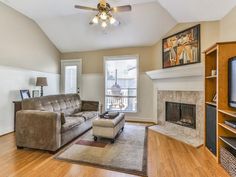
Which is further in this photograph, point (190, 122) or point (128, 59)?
point (128, 59)

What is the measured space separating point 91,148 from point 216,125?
2279 mm

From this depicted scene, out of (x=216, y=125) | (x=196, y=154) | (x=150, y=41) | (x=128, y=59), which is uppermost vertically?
(x=150, y=41)

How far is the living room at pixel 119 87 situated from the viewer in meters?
2.49

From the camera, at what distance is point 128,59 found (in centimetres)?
561

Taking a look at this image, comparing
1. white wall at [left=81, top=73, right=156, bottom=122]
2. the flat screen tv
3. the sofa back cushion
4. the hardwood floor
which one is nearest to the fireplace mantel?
white wall at [left=81, top=73, right=156, bottom=122]

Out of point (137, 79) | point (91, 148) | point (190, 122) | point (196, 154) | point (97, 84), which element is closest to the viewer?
point (196, 154)

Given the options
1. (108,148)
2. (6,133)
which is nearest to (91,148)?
(108,148)

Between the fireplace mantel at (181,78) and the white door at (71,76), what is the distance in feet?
9.40

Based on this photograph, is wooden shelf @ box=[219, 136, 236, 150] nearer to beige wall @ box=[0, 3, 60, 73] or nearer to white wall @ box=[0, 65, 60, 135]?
white wall @ box=[0, 65, 60, 135]

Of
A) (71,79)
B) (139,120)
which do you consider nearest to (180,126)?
(139,120)

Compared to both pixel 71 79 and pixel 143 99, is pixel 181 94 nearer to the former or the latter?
pixel 143 99

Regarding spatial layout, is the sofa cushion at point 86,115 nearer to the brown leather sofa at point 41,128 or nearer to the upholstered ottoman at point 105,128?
the brown leather sofa at point 41,128

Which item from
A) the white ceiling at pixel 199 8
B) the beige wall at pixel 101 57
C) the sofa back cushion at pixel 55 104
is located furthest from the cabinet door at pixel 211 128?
the sofa back cushion at pixel 55 104

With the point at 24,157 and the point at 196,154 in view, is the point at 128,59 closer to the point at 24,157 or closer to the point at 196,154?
the point at 196,154
